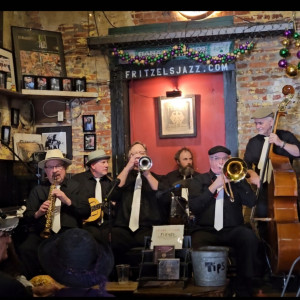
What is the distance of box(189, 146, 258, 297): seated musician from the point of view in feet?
17.7

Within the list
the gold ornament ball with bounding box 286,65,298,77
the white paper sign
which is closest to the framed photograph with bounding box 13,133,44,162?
the white paper sign

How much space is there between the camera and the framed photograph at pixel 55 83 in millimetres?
7152

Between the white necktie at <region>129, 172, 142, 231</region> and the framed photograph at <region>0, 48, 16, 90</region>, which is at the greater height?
the framed photograph at <region>0, 48, 16, 90</region>

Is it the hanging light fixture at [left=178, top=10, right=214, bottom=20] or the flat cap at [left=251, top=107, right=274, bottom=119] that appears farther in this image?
the hanging light fixture at [left=178, top=10, right=214, bottom=20]

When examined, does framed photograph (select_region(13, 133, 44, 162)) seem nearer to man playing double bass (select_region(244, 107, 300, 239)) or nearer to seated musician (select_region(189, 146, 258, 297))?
seated musician (select_region(189, 146, 258, 297))

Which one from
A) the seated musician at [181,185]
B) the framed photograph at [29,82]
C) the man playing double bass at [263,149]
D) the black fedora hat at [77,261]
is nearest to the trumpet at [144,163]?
the seated musician at [181,185]

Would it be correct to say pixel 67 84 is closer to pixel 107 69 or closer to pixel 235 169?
pixel 107 69

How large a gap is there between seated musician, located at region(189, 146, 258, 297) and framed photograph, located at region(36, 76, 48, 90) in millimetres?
2373

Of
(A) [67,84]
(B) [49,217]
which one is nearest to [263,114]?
(B) [49,217]

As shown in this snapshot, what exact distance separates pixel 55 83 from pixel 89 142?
0.84 m

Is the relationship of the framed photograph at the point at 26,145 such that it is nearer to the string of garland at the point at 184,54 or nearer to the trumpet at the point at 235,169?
the string of garland at the point at 184,54

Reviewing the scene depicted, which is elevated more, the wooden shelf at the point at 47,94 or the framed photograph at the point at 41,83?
the framed photograph at the point at 41,83

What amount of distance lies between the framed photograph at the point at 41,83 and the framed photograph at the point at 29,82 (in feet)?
0.16

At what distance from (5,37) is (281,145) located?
11.6 feet
